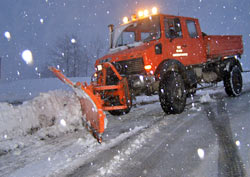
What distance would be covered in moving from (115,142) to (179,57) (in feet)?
11.2

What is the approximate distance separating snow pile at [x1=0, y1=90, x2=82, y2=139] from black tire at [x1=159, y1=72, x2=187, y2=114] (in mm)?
2006

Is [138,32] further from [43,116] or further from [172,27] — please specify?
[43,116]

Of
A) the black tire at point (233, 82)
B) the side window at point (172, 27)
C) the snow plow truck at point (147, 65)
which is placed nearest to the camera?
the snow plow truck at point (147, 65)

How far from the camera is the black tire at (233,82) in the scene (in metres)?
7.96

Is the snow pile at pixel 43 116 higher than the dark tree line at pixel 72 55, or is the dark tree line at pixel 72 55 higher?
the dark tree line at pixel 72 55

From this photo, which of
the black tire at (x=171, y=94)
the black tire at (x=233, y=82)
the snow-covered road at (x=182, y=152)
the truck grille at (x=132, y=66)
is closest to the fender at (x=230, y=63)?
the black tire at (x=233, y=82)

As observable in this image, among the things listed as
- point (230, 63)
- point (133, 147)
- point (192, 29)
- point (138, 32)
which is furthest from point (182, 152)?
point (230, 63)

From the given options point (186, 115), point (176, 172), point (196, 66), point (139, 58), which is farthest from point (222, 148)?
point (196, 66)

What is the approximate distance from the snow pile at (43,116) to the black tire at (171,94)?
2.01m

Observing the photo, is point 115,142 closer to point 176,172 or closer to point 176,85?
point 176,172

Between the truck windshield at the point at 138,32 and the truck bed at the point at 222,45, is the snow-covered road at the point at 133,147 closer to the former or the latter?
the truck windshield at the point at 138,32

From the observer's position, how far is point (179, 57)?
627cm

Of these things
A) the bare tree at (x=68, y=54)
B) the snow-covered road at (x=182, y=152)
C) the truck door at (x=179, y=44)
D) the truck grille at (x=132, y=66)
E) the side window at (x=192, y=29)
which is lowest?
the snow-covered road at (x=182, y=152)

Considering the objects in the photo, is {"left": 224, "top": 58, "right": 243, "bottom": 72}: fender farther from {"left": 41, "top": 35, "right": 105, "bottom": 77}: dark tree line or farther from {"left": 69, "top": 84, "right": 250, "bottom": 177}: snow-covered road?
{"left": 41, "top": 35, "right": 105, "bottom": 77}: dark tree line
